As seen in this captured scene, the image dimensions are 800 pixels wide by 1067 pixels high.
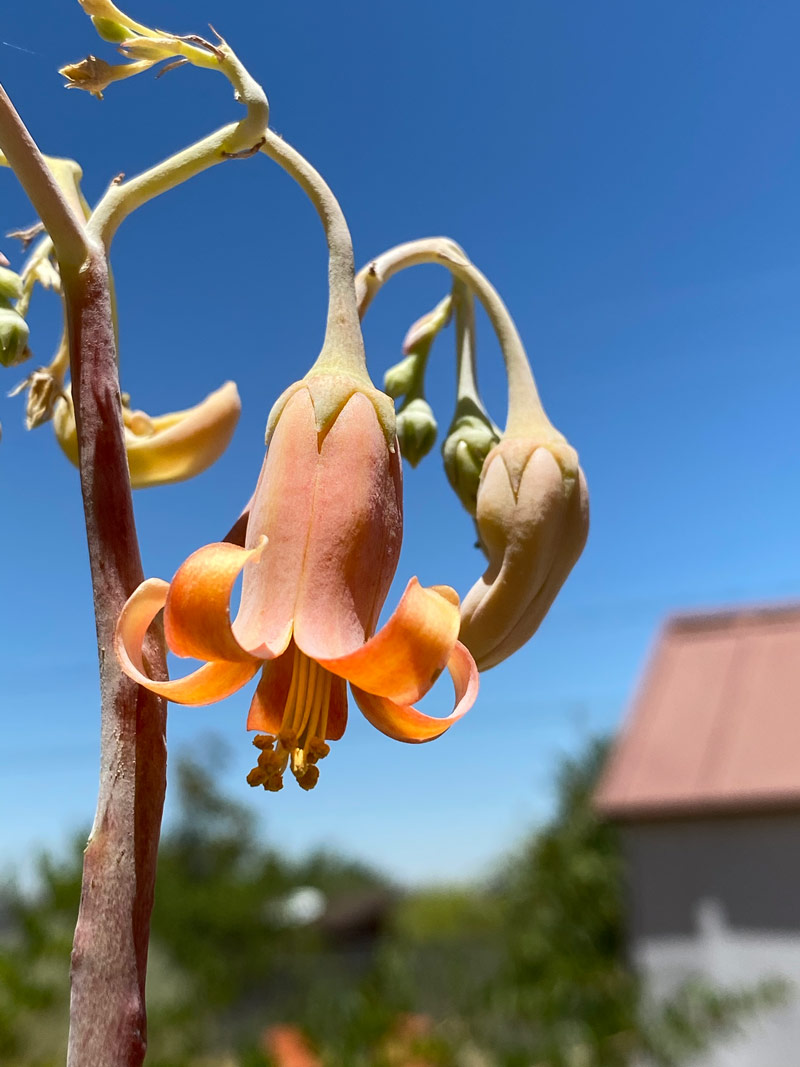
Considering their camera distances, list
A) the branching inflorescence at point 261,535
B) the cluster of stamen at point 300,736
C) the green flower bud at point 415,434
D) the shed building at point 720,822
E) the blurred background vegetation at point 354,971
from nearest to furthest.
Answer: the branching inflorescence at point 261,535 → the cluster of stamen at point 300,736 → the green flower bud at point 415,434 → the blurred background vegetation at point 354,971 → the shed building at point 720,822

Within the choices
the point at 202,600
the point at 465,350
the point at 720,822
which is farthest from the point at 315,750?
the point at 720,822

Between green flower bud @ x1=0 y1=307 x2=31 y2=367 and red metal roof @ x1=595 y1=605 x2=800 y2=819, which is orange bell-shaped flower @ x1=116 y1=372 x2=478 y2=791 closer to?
green flower bud @ x1=0 y1=307 x2=31 y2=367

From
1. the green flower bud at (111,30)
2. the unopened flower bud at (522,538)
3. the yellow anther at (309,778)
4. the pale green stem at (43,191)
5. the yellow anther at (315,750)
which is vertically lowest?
the yellow anther at (309,778)

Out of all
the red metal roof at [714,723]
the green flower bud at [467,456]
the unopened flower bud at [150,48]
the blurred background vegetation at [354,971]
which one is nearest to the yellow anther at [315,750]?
the green flower bud at [467,456]

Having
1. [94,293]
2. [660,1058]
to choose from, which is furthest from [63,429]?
[660,1058]

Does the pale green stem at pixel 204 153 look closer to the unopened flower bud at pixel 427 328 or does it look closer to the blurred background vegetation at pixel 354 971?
the unopened flower bud at pixel 427 328

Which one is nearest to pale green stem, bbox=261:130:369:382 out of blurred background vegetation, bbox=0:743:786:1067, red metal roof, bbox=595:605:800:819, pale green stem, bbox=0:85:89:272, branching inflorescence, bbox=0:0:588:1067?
branching inflorescence, bbox=0:0:588:1067

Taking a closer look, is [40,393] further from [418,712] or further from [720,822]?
[720,822]
